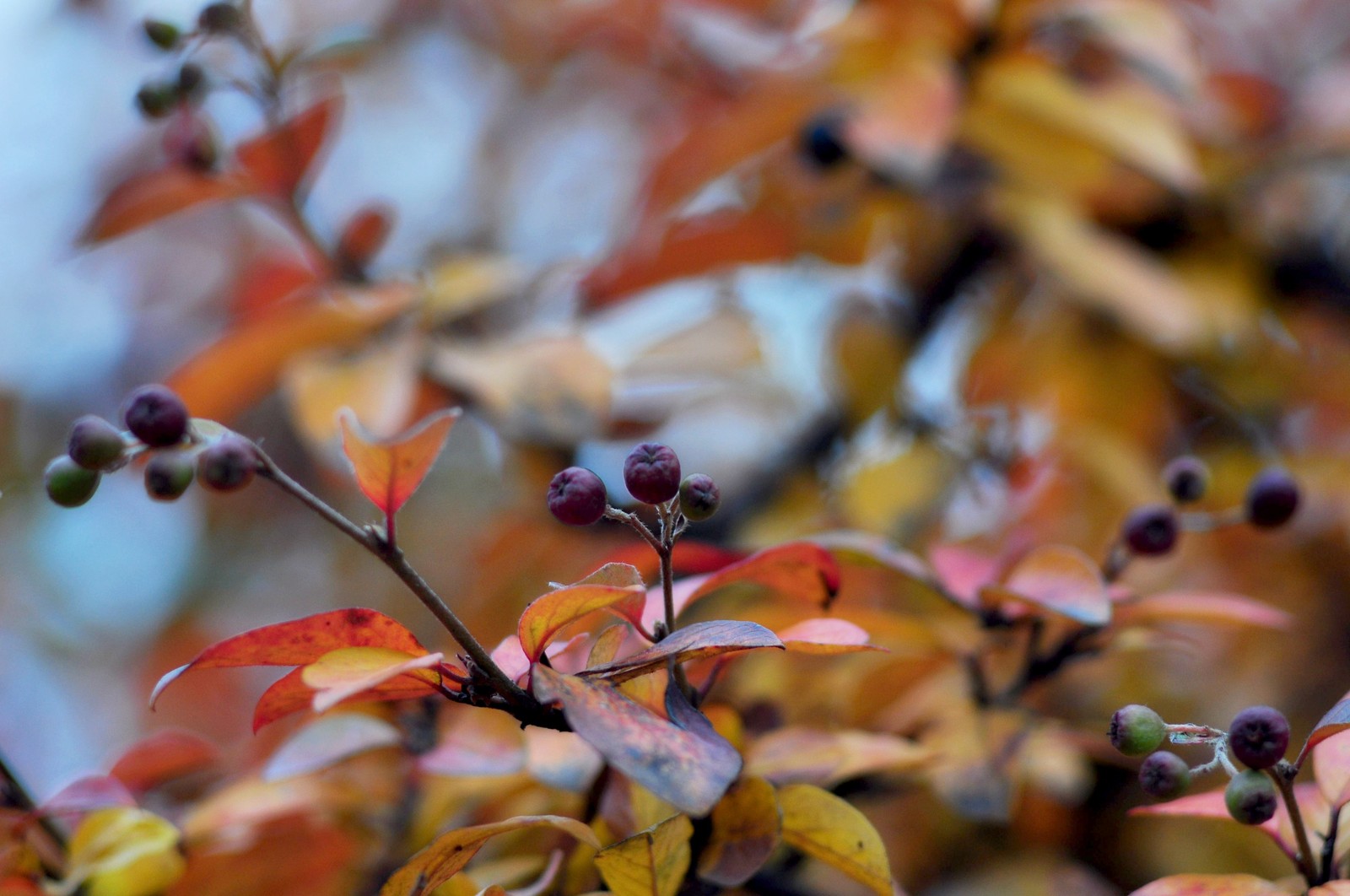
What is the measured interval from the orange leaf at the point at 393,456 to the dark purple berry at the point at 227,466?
1.7 inches

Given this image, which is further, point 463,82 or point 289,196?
point 463,82

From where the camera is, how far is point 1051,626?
3.11ft

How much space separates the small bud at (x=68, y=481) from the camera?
51 cm

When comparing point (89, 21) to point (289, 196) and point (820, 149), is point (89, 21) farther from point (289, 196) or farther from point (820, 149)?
point (820, 149)

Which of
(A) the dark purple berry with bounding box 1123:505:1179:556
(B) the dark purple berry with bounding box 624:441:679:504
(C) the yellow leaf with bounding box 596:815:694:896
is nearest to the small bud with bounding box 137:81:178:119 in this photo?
(B) the dark purple berry with bounding box 624:441:679:504

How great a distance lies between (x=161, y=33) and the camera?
875 millimetres

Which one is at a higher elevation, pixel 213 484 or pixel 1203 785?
pixel 213 484

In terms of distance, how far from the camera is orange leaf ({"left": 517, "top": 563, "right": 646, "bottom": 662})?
0.50 metres

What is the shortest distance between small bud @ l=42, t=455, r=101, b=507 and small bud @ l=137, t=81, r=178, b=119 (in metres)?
0.50

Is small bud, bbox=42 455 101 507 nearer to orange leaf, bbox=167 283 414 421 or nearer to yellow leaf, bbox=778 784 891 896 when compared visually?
yellow leaf, bbox=778 784 891 896

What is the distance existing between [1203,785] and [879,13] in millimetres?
996

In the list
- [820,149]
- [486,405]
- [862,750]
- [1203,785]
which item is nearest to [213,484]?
[862,750]

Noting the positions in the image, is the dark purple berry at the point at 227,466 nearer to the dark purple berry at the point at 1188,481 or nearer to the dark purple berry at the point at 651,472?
the dark purple berry at the point at 651,472

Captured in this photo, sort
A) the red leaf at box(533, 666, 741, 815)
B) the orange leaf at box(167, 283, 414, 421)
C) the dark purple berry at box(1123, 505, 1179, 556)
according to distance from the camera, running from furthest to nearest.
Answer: the orange leaf at box(167, 283, 414, 421) < the dark purple berry at box(1123, 505, 1179, 556) < the red leaf at box(533, 666, 741, 815)
